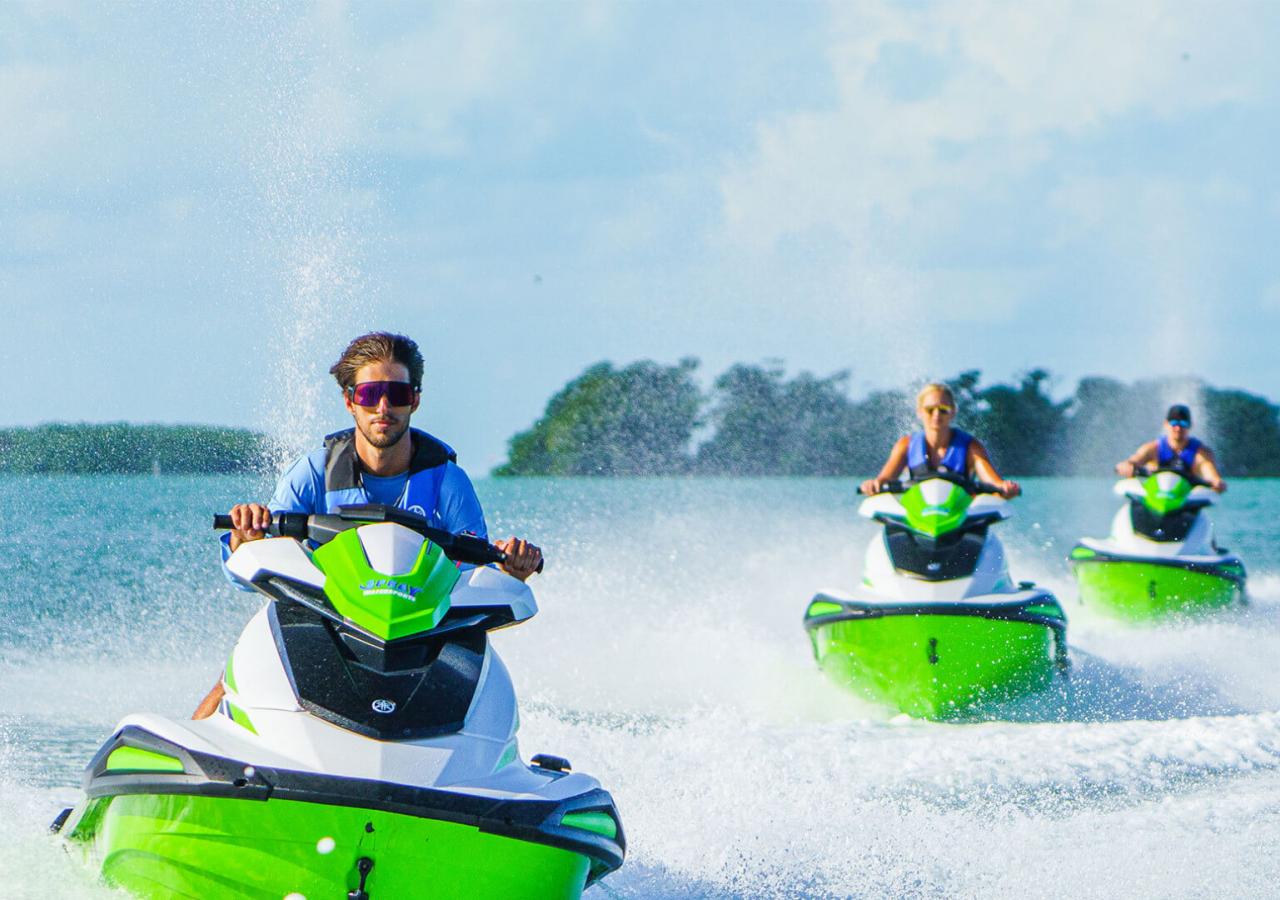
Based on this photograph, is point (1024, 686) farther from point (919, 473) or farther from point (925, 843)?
point (925, 843)

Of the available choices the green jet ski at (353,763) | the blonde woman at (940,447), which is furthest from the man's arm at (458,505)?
the blonde woman at (940,447)

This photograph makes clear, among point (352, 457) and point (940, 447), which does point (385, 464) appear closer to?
point (352, 457)

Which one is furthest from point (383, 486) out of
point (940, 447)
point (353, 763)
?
point (940, 447)

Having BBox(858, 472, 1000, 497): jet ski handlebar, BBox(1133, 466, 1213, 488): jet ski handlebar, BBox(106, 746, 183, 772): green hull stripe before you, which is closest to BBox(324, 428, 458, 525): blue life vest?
BBox(106, 746, 183, 772): green hull stripe

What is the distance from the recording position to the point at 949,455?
342 inches

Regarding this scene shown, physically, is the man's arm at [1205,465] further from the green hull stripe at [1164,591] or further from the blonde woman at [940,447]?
the blonde woman at [940,447]

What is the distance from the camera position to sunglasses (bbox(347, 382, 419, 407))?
3986 mm

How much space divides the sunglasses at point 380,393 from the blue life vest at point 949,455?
199 inches

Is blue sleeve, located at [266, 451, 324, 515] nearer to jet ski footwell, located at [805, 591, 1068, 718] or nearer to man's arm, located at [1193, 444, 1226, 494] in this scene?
jet ski footwell, located at [805, 591, 1068, 718]

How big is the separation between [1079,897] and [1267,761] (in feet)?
6.80

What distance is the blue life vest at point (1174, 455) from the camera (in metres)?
12.4

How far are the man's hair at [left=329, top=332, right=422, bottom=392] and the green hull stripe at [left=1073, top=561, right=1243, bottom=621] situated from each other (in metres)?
8.53

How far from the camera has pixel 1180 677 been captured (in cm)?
888

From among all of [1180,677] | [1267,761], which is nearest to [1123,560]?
[1180,677]
